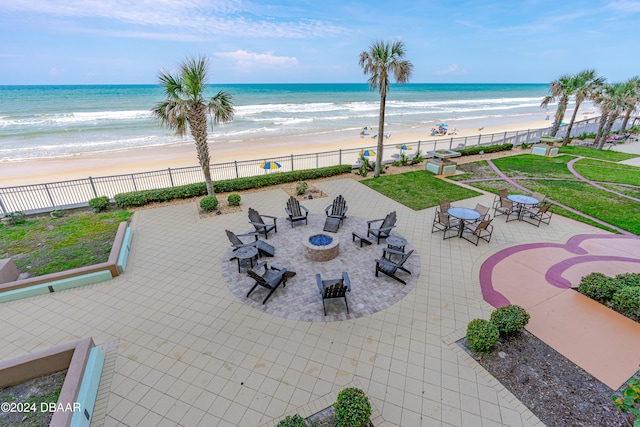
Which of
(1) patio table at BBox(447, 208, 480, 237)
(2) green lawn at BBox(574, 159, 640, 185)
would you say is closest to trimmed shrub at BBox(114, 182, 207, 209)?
(1) patio table at BBox(447, 208, 480, 237)

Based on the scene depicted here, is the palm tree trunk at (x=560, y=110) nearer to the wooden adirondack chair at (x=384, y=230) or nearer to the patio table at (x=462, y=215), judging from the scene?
the patio table at (x=462, y=215)

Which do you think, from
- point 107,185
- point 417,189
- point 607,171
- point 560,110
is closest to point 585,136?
point 560,110

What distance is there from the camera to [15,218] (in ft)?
41.1

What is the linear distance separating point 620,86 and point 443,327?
29.8 meters

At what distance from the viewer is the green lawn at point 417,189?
1482cm

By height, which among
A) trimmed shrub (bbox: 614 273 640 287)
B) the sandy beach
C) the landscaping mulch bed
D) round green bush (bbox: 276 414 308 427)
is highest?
round green bush (bbox: 276 414 308 427)

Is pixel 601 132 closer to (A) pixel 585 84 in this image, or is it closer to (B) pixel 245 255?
(A) pixel 585 84

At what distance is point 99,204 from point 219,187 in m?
5.38

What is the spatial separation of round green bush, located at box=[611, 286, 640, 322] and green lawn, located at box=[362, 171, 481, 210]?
7.49 metres

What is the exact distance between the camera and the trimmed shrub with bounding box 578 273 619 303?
754 centimetres

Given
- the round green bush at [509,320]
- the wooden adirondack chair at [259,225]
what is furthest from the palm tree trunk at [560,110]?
the wooden adirondack chair at [259,225]

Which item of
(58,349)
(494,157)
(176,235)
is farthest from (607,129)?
(58,349)

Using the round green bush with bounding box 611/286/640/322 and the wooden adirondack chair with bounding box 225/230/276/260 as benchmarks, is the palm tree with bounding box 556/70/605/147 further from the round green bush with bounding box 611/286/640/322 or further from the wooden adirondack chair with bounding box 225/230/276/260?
the wooden adirondack chair with bounding box 225/230/276/260

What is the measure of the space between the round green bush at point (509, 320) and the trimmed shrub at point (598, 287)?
9.21 ft
